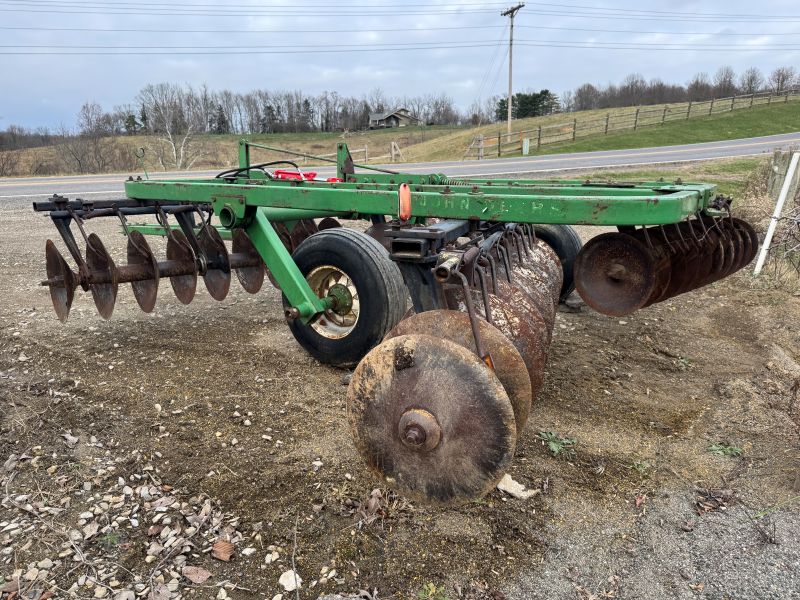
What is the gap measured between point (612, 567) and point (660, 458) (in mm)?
930

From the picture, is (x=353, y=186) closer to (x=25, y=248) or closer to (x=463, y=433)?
(x=463, y=433)

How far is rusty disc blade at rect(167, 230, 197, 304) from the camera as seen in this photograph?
185 inches

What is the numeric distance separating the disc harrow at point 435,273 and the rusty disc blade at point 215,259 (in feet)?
0.04

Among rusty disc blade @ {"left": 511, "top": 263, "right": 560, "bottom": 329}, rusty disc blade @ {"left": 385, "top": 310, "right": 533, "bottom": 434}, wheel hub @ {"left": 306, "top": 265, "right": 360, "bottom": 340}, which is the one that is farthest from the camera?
wheel hub @ {"left": 306, "top": 265, "right": 360, "bottom": 340}

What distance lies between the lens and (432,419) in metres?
1.88

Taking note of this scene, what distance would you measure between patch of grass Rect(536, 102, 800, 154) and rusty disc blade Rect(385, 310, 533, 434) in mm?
24703

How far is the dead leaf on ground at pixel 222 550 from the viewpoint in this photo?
2361 millimetres

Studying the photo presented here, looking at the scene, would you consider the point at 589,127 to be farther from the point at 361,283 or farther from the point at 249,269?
the point at 361,283

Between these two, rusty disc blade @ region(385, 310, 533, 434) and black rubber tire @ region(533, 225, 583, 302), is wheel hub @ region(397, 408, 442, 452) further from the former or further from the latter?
black rubber tire @ region(533, 225, 583, 302)

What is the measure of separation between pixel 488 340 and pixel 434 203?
2.55 ft

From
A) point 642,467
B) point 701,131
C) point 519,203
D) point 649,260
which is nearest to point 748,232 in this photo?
point 649,260

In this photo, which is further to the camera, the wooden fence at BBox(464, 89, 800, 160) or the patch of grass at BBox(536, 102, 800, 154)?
the wooden fence at BBox(464, 89, 800, 160)

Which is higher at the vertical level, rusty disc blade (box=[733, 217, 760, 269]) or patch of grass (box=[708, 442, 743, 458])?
rusty disc blade (box=[733, 217, 760, 269])

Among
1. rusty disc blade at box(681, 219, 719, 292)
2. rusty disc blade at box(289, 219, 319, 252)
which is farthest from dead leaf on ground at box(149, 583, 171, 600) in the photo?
rusty disc blade at box(289, 219, 319, 252)
